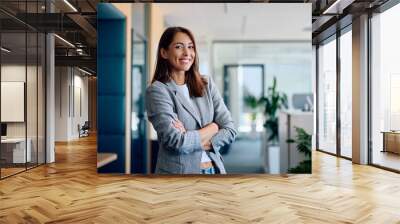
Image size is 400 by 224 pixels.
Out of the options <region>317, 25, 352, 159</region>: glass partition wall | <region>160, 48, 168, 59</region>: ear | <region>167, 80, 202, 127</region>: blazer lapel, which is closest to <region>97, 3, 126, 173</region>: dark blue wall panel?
<region>160, 48, 168, 59</region>: ear

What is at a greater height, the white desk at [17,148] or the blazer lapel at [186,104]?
the blazer lapel at [186,104]

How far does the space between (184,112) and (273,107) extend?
1.28 m

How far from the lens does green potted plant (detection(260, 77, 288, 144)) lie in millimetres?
5848

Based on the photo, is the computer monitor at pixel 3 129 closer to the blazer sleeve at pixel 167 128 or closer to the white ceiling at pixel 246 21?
the blazer sleeve at pixel 167 128

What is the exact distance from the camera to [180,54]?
561 centimetres

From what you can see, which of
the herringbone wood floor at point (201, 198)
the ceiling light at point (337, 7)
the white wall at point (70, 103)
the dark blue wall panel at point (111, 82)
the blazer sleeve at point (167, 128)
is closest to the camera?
the herringbone wood floor at point (201, 198)

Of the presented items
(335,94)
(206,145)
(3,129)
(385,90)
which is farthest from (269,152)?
(335,94)

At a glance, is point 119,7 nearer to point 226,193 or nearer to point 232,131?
point 232,131

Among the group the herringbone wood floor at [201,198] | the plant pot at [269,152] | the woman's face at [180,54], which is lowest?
the herringbone wood floor at [201,198]

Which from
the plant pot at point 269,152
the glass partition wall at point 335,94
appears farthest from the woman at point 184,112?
the glass partition wall at point 335,94

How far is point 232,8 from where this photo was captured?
5898mm

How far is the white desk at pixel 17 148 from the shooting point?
20.7ft

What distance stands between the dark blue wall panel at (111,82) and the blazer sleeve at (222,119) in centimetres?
129

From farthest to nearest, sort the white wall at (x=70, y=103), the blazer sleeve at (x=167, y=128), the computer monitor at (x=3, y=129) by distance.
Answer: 1. the white wall at (x=70, y=103)
2. the computer monitor at (x=3, y=129)
3. the blazer sleeve at (x=167, y=128)
